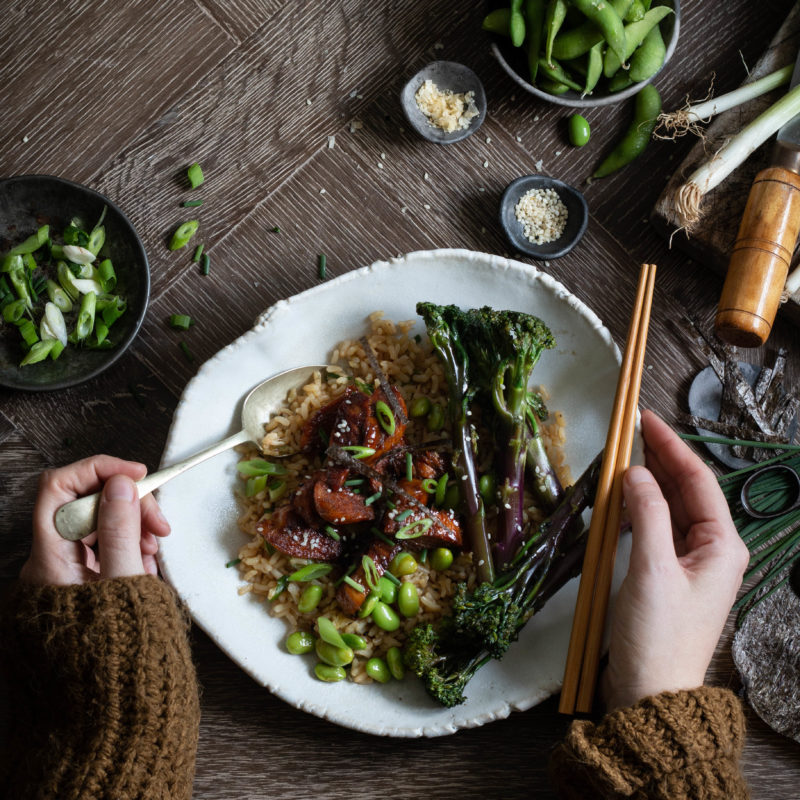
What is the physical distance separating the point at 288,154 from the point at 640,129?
1329 mm

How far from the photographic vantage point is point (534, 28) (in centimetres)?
264


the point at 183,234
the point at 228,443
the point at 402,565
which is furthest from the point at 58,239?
the point at 402,565

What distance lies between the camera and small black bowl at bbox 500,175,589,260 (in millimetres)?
2730

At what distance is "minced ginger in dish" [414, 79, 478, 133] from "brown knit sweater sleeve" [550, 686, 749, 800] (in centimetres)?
204

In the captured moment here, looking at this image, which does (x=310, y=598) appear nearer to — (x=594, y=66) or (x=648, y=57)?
(x=594, y=66)

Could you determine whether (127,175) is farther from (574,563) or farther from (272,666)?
(574,563)

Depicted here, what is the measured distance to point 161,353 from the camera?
2.77 m

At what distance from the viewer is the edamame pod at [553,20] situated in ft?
8.27

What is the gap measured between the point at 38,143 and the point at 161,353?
3.04 feet

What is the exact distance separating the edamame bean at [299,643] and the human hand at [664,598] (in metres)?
0.96

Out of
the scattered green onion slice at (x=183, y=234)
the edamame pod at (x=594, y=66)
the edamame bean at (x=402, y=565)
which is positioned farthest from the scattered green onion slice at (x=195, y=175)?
the edamame bean at (x=402, y=565)

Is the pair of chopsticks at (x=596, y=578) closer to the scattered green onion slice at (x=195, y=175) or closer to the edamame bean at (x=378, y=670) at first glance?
the edamame bean at (x=378, y=670)

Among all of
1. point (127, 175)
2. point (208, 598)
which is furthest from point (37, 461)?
point (127, 175)

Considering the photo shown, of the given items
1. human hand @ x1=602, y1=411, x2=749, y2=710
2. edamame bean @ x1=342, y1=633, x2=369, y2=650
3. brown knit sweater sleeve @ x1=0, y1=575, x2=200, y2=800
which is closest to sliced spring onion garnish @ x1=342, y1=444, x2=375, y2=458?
edamame bean @ x1=342, y1=633, x2=369, y2=650
